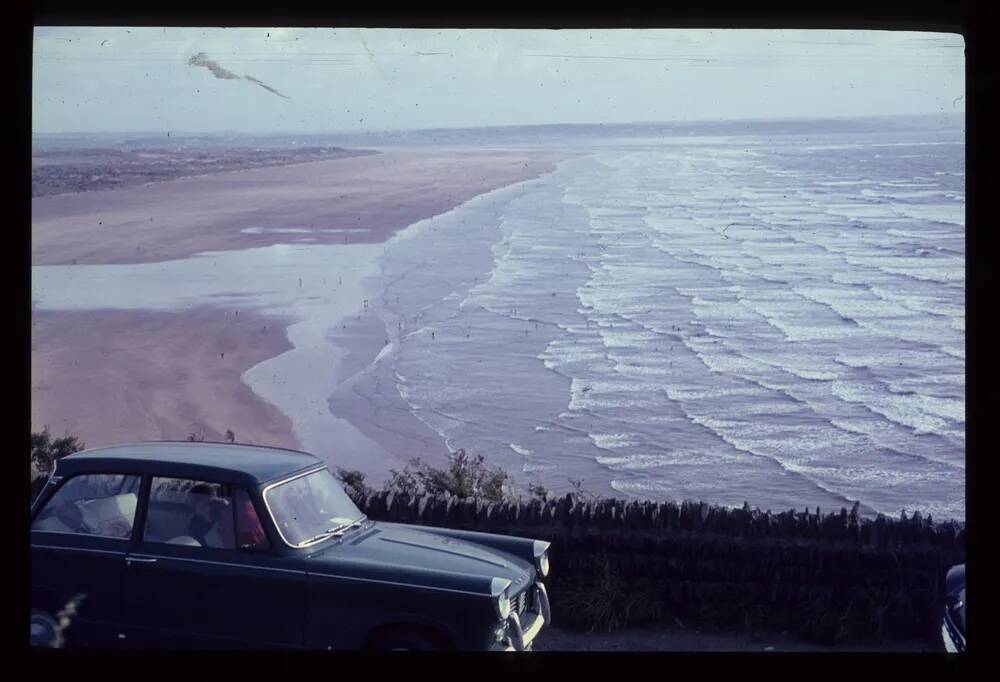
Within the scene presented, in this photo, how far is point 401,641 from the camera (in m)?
5.08

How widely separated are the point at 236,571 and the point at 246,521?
0.80 feet

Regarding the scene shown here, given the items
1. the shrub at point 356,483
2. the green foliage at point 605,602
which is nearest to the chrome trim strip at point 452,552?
the green foliage at point 605,602

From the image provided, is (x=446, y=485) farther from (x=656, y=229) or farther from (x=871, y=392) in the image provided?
(x=656, y=229)

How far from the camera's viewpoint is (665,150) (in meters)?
24.3

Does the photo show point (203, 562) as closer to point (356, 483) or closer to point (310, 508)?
point (310, 508)

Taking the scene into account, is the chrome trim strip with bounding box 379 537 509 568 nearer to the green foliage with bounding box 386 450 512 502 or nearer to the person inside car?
the person inside car

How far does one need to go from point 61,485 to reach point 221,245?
13.2 metres

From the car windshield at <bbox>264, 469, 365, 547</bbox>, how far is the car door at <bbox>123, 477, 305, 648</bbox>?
0.53 feet

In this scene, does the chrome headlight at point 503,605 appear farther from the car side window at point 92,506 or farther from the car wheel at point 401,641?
the car side window at point 92,506

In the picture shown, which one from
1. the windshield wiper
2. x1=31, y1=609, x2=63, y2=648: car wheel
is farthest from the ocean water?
x1=31, y1=609, x2=63, y2=648: car wheel

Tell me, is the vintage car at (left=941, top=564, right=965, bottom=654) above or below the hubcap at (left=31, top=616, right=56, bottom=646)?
above

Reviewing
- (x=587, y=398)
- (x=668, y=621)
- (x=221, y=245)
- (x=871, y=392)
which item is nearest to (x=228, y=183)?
(x=221, y=245)

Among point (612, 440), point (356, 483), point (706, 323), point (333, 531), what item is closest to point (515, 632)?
point (333, 531)

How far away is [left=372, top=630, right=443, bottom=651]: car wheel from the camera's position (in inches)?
199
